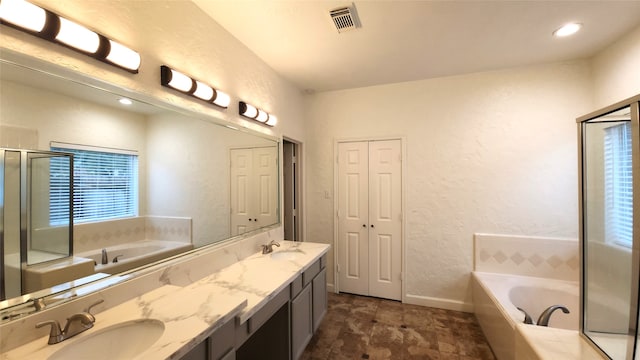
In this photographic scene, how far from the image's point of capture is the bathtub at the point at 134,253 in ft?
4.02

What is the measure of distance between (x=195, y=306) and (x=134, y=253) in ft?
1.52

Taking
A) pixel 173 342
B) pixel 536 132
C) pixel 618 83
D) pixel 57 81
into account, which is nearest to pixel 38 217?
pixel 57 81

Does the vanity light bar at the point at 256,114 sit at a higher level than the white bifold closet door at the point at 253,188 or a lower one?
higher

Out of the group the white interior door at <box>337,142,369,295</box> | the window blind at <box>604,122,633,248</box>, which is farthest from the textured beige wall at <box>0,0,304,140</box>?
the window blind at <box>604,122,633,248</box>

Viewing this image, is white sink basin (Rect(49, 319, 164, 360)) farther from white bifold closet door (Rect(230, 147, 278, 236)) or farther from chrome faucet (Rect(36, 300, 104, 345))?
white bifold closet door (Rect(230, 147, 278, 236))

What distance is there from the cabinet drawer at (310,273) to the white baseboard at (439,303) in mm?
1470

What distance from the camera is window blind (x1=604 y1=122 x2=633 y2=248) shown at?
4.00 ft

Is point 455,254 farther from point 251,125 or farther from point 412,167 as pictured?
point 251,125

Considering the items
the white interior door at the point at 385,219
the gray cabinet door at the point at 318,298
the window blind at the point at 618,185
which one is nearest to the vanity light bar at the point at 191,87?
the gray cabinet door at the point at 318,298

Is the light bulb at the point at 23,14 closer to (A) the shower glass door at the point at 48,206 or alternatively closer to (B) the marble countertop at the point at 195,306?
(A) the shower glass door at the point at 48,206

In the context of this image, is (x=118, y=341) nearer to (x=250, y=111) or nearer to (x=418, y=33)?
(x=250, y=111)

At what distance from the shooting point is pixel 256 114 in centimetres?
238

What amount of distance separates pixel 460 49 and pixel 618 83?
139 cm

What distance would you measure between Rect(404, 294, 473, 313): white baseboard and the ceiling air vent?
9.74 ft
